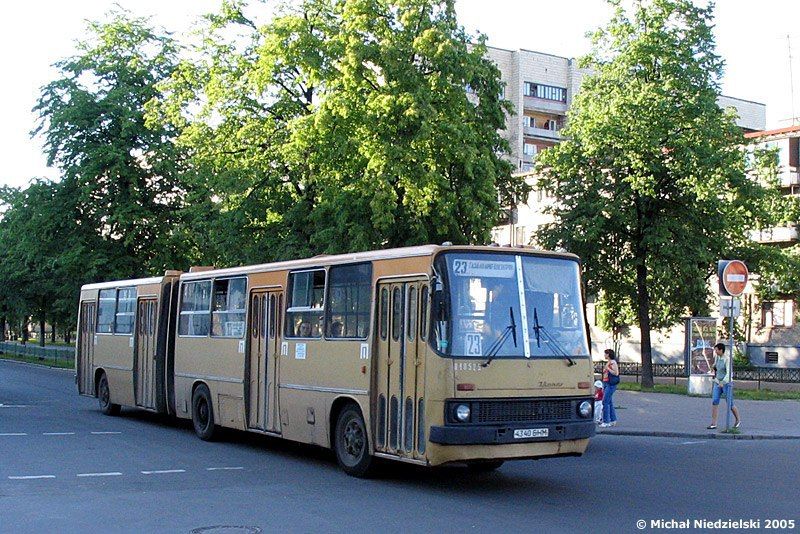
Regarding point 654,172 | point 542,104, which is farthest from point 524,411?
point 542,104

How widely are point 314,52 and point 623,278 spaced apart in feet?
49.3

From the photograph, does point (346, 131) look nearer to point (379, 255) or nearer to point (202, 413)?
point (202, 413)

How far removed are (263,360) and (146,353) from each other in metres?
5.76

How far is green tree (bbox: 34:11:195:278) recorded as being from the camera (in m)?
43.4

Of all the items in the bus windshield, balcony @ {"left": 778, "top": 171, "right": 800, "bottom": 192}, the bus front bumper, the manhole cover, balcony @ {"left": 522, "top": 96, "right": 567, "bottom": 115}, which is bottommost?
the manhole cover

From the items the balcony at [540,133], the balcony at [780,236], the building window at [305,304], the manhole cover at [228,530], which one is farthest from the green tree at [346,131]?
the balcony at [540,133]

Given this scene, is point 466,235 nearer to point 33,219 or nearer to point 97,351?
point 97,351

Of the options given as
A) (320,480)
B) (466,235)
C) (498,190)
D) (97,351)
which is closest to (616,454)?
(320,480)

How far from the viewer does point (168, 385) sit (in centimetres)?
2083

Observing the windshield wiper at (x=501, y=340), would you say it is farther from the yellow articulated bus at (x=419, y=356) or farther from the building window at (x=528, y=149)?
the building window at (x=528, y=149)

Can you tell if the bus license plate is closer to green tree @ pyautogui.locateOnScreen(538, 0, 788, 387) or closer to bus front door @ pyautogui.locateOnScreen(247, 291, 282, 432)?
bus front door @ pyautogui.locateOnScreen(247, 291, 282, 432)

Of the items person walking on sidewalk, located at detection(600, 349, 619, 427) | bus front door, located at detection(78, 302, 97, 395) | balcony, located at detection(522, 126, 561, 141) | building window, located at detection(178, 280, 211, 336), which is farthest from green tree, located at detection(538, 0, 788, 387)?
balcony, located at detection(522, 126, 561, 141)

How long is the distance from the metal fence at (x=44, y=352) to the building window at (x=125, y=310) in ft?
113

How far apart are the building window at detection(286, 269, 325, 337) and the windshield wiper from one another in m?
3.49
